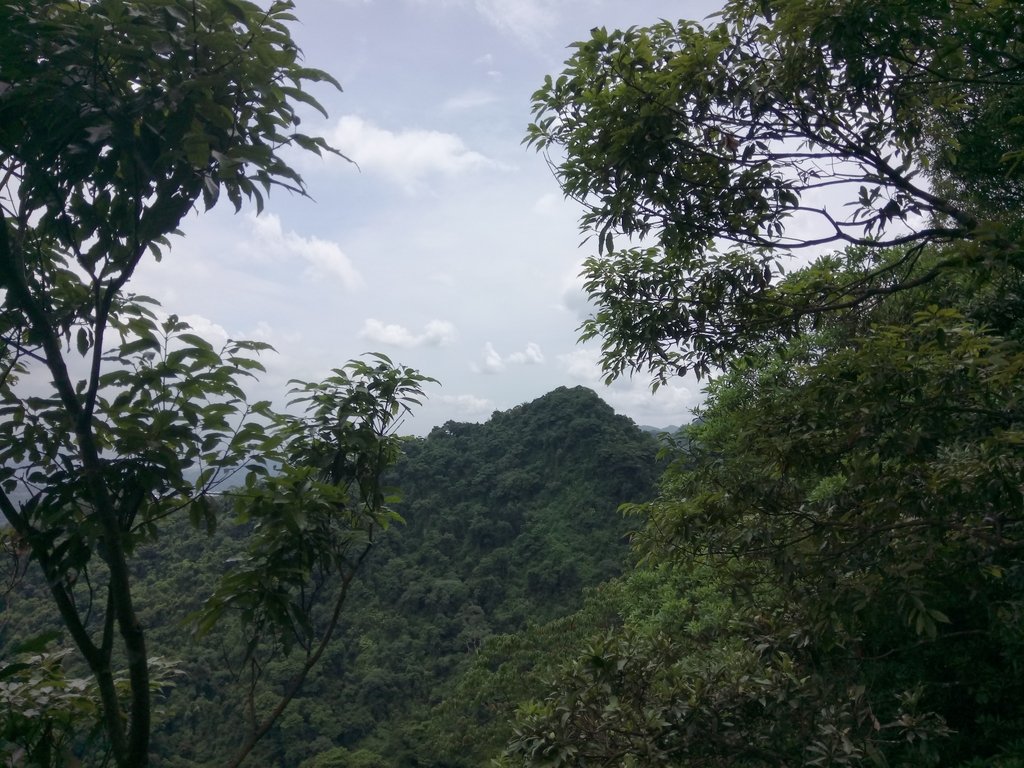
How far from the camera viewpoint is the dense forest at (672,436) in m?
1.82

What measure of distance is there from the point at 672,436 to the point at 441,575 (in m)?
22.3

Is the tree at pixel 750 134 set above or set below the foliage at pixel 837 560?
above

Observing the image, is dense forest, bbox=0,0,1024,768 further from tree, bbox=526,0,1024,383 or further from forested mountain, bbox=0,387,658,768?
forested mountain, bbox=0,387,658,768

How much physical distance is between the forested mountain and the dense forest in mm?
8751

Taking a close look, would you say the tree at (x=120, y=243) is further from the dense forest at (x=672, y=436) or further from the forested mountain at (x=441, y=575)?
the forested mountain at (x=441, y=575)

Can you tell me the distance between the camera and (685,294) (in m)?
3.86

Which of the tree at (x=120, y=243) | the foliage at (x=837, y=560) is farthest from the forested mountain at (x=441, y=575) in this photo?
the tree at (x=120, y=243)

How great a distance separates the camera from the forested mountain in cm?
1316

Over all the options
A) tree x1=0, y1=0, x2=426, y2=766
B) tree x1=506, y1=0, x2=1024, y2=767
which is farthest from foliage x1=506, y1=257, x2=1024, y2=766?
tree x1=0, y1=0, x2=426, y2=766

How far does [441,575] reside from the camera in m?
25.1

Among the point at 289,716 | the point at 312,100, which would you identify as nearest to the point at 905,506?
the point at 312,100

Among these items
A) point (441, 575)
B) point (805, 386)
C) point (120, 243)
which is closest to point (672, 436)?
point (805, 386)

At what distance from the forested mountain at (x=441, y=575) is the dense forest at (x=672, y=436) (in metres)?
8.75

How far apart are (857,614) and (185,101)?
2904mm
